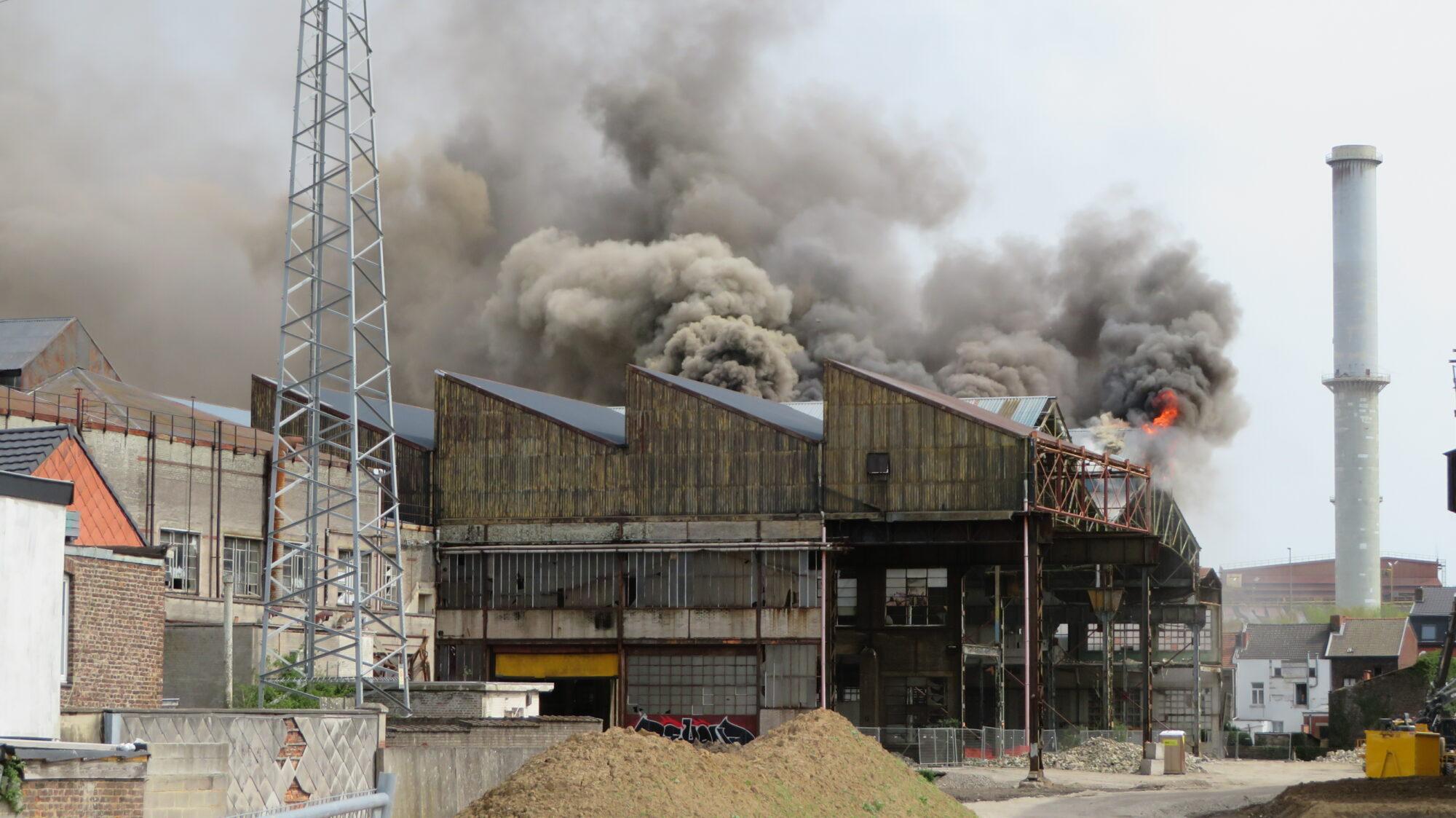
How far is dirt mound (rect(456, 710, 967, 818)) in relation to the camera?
64.4ft

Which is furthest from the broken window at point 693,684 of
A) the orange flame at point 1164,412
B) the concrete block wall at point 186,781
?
the orange flame at point 1164,412

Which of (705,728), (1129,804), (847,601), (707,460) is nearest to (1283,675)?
(847,601)

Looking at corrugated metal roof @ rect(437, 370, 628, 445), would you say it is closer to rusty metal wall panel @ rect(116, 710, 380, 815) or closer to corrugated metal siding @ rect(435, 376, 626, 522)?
corrugated metal siding @ rect(435, 376, 626, 522)

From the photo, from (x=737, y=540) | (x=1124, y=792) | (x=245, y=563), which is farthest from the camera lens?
(x=737, y=540)

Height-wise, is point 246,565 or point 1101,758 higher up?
point 246,565

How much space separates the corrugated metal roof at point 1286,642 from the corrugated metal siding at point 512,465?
5499 centimetres

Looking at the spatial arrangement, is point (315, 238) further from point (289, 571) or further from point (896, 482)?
point (896, 482)

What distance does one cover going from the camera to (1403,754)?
37.4 metres

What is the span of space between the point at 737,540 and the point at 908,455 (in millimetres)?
5497

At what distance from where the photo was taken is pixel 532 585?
171ft

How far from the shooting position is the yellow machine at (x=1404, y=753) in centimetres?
3694

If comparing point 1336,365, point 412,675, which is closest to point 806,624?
point 412,675

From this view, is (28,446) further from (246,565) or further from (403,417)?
(403,417)

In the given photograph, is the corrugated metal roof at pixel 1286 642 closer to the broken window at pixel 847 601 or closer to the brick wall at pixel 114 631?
the broken window at pixel 847 601
